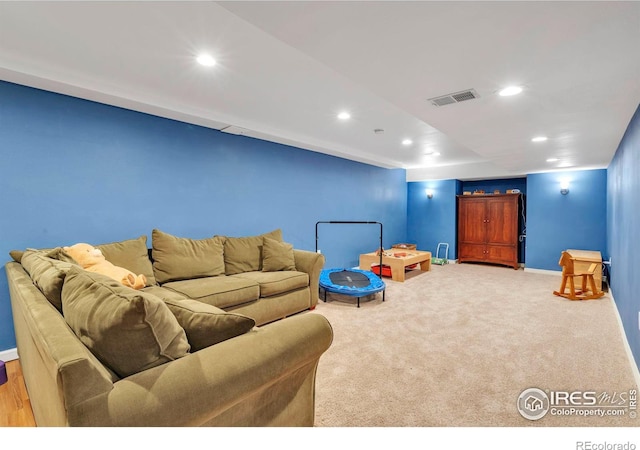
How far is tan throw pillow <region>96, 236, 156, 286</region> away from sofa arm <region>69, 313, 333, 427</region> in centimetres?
217

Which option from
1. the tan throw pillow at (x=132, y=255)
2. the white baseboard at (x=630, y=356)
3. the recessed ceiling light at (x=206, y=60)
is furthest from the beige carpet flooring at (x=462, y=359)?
the recessed ceiling light at (x=206, y=60)

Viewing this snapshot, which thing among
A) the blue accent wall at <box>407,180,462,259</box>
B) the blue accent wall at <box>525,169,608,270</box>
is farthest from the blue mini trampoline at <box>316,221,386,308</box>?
the blue accent wall at <box>525,169,608,270</box>

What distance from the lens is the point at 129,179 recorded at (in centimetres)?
335

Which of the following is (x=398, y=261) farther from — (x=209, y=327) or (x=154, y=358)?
(x=154, y=358)

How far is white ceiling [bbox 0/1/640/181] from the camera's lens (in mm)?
1546

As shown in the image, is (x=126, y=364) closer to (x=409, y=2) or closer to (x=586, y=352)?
(x=409, y=2)

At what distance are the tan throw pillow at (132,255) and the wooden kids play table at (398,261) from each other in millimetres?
3817

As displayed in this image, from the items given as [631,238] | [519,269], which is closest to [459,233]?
[519,269]

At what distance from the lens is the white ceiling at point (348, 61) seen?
5.07ft

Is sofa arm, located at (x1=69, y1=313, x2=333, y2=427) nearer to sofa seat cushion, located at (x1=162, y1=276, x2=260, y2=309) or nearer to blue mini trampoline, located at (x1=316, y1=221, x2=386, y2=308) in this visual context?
sofa seat cushion, located at (x1=162, y1=276, x2=260, y2=309)

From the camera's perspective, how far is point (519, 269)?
689cm

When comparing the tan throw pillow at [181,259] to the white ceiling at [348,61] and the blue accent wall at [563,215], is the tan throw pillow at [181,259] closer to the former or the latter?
the white ceiling at [348,61]

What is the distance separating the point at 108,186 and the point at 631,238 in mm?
4940

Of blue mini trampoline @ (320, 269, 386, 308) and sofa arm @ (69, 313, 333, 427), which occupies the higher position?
sofa arm @ (69, 313, 333, 427)
